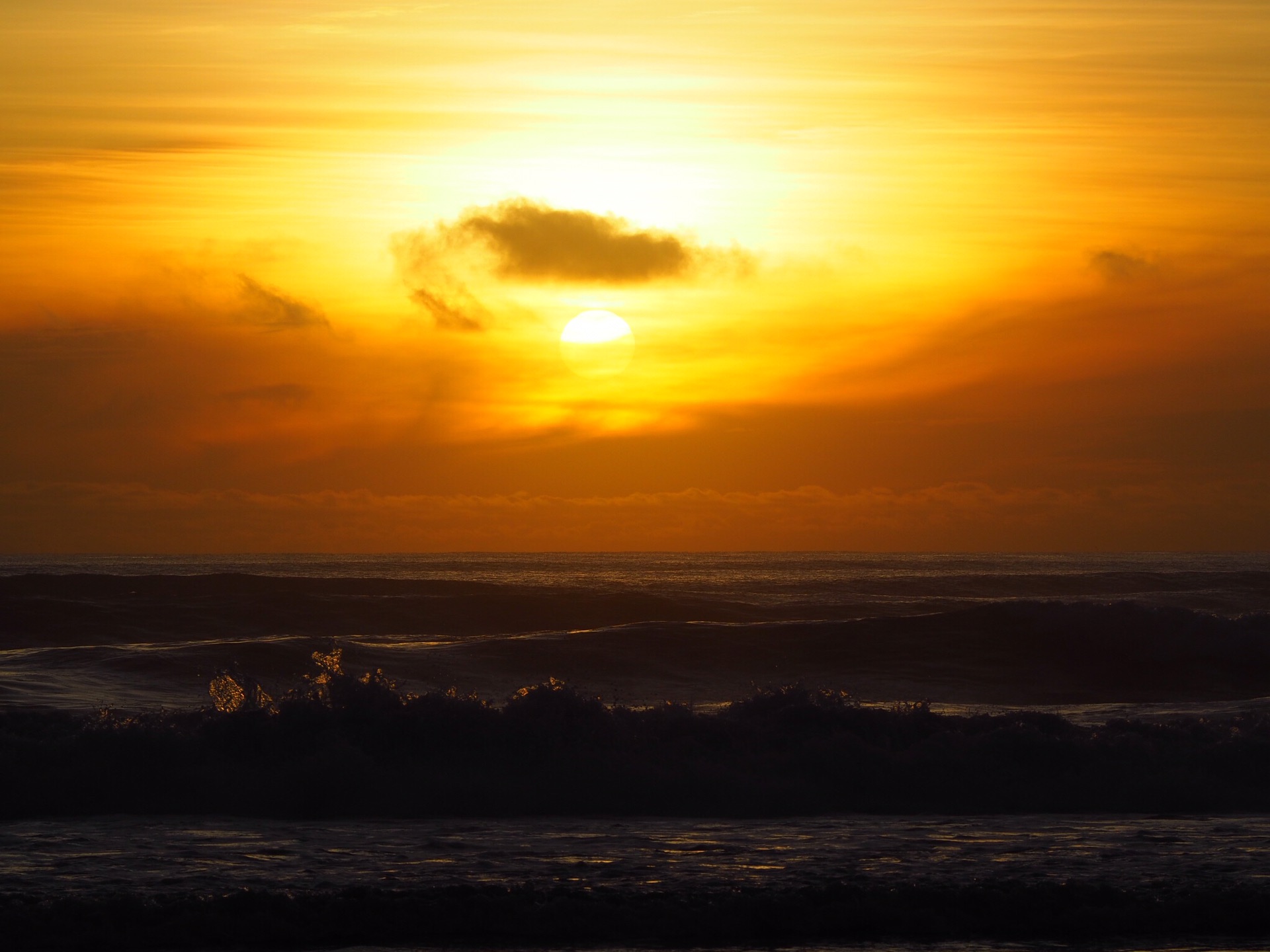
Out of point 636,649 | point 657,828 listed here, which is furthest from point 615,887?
point 636,649

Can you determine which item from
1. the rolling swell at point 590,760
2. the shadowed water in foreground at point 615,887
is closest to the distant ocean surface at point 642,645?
the rolling swell at point 590,760

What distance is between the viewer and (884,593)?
45.3 m

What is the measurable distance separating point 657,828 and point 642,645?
39.7 feet

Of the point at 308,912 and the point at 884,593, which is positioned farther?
the point at 884,593

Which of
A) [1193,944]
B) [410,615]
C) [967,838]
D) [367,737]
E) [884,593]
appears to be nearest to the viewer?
[1193,944]

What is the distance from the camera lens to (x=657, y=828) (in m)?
11.0

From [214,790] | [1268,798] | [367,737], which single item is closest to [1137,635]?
[1268,798]

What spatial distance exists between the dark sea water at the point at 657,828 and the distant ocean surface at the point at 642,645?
10cm

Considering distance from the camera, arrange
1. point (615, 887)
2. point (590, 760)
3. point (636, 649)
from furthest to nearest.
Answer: point (636, 649) → point (590, 760) → point (615, 887)

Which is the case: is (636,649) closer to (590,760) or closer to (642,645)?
(642,645)

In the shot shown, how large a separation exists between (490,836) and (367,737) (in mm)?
2957

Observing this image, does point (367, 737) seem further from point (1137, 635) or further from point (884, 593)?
point (884, 593)

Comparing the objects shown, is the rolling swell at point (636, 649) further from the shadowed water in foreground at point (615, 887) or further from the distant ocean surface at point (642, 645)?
the shadowed water in foreground at point (615, 887)

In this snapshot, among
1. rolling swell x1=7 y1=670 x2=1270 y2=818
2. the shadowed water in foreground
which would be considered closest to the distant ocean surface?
rolling swell x1=7 y1=670 x2=1270 y2=818
